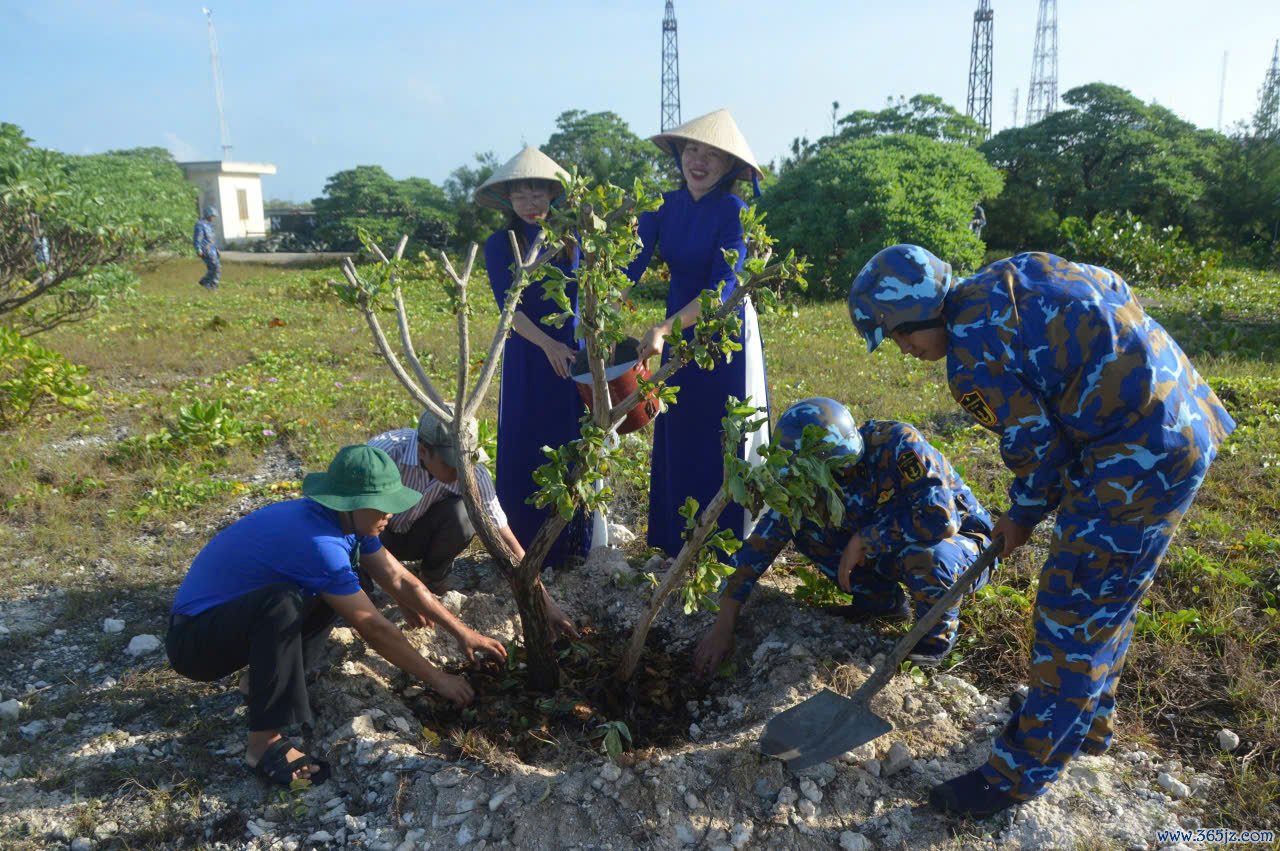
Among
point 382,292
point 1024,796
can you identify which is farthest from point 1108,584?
point 382,292

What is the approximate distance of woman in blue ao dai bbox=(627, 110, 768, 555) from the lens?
11.3ft

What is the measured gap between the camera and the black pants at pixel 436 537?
11.3 ft

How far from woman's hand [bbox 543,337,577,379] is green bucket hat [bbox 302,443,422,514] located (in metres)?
1.06

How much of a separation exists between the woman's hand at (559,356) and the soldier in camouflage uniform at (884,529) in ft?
3.31

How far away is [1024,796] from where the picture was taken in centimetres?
230

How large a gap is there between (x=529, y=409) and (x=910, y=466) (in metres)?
1.65

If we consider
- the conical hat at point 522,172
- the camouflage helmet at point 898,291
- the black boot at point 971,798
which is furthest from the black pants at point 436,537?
the black boot at point 971,798

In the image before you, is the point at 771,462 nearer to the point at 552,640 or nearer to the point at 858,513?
the point at 858,513

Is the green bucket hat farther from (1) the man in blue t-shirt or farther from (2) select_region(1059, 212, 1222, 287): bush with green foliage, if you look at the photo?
(2) select_region(1059, 212, 1222, 287): bush with green foliage

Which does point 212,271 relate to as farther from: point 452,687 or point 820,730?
point 820,730

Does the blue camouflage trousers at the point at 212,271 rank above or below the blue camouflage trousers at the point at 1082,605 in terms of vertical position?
above

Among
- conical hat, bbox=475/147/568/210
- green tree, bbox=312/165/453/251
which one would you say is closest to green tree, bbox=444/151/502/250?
green tree, bbox=312/165/453/251

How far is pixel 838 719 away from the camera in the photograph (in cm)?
252

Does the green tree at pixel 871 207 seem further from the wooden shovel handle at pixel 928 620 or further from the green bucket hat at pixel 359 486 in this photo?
the green bucket hat at pixel 359 486
